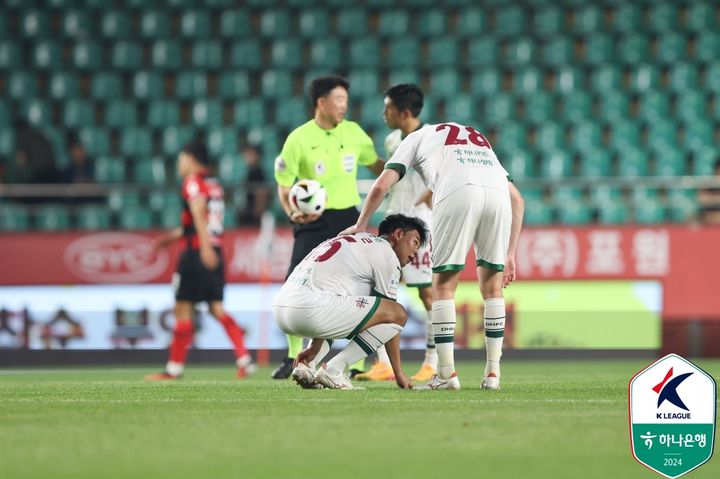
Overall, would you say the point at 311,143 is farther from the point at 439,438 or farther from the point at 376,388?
the point at 439,438

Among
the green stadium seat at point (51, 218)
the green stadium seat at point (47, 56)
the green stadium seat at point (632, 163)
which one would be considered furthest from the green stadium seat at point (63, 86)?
the green stadium seat at point (632, 163)

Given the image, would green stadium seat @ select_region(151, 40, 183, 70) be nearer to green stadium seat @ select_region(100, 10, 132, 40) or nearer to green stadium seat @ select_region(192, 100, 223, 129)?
green stadium seat @ select_region(100, 10, 132, 40)

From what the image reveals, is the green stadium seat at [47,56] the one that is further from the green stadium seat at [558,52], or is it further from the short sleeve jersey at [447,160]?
the short sleeve jersey at [447,160]

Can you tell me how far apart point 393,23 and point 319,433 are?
1375 centimetres

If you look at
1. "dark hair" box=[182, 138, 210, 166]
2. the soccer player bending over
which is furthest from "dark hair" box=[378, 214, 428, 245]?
"dark hair" box=[182, 138, 210, 166]

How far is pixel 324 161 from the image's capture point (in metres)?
9.09

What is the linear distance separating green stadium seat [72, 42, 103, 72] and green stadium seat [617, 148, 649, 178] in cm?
755

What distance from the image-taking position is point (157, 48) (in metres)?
18.1

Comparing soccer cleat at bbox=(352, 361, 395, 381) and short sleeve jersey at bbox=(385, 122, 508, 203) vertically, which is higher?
short sleeve jersey at bbox=(385, 122, 508, 203)

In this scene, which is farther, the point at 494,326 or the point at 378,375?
the point at 378,375

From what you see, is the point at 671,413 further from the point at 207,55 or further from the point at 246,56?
the point at 207,55

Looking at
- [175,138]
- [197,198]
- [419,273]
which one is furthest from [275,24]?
[419,273]

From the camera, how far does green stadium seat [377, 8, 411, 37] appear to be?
1827 centimetres

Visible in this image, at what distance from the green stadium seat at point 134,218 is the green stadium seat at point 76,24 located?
3990 millimetres
